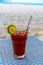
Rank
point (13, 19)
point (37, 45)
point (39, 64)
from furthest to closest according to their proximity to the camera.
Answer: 1. point (13, 19)
2. point (37, 45)
3. point (39, 64)

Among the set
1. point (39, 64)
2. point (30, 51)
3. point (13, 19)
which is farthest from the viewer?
point (13, 19)

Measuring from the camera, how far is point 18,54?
3.40ft

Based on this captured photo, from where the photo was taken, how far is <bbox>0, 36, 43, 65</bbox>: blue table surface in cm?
96

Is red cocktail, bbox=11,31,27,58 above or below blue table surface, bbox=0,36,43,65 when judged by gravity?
above

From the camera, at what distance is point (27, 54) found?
1095mm

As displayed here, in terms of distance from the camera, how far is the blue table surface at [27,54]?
962 mm

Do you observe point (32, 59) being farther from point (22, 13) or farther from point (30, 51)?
point (22, 13)

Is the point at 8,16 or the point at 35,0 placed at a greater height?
the point at 35,0

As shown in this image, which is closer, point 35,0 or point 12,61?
point 12,61

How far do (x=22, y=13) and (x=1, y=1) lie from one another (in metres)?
0.29

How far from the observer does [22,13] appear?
6.46 ft

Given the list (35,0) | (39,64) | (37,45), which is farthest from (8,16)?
(39,64)

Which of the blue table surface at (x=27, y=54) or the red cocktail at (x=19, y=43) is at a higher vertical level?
the red cocktail at (x=19, y=43)

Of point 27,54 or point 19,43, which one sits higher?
point 19,43
